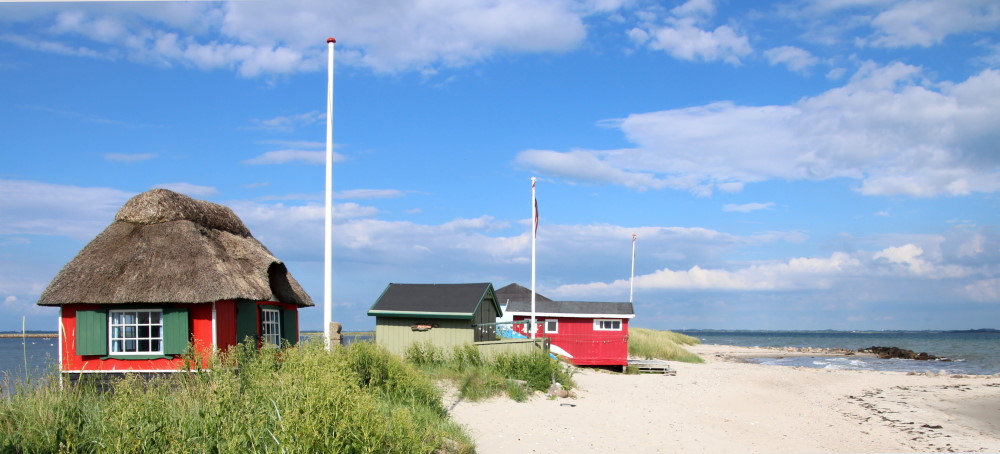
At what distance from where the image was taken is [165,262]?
665 inches

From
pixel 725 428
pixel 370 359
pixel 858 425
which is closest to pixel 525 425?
pixel 370 359

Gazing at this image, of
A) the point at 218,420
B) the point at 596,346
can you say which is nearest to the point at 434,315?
the point at 596,346

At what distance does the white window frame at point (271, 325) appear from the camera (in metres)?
19.1

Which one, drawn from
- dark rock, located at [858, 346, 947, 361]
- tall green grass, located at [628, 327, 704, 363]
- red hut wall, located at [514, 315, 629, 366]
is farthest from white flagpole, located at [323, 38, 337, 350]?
dark rock, located at [858, 346, 947, 361]

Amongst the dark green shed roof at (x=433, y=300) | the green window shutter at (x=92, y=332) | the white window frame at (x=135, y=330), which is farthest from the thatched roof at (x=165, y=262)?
the dark green shed roof at (x=433, y=300)

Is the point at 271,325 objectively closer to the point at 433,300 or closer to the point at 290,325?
the point at 290,325

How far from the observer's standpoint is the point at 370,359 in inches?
576

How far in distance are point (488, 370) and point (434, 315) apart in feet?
13.3

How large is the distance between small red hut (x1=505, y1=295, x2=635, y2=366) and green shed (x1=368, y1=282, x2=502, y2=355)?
8.54m

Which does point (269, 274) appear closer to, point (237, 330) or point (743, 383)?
point (237, 330)

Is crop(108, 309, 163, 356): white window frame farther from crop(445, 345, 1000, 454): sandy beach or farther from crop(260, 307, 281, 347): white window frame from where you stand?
crop(445, 345, 1000, 454): sandy beach

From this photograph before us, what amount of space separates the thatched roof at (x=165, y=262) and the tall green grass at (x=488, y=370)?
15.4ft

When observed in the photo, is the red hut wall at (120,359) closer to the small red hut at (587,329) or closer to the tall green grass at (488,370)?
the tall green grass at (488,370)

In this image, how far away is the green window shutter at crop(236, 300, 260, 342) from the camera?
1731 cm
